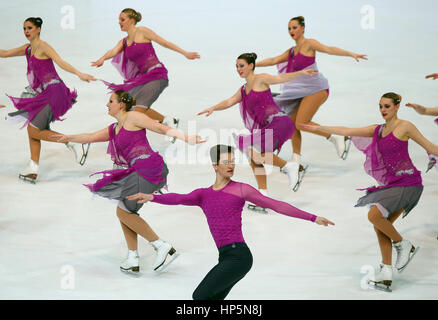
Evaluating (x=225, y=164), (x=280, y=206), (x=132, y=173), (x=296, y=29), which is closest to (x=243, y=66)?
(x=296, y=29)

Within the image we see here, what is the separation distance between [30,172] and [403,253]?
4094 millimetres

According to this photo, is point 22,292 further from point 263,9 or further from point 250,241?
point 263,9

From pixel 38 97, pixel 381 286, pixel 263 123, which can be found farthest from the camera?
pixel 38 97

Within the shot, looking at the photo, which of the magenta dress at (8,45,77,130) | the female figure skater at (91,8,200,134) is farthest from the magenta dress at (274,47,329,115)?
the magenta dress at (8,45,77,130)

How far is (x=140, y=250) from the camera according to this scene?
881 centimetres

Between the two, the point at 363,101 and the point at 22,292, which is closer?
the point at 22,292

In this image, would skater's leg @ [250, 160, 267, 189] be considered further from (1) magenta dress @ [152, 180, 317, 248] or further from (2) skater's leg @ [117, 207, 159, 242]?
(1) magenta dress @ [152, 180, 317, 248]

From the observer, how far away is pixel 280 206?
6.98 meters

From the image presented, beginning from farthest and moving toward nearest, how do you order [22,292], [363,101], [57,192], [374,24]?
[374,24] → [363,101] → [57,192] → [22,292]

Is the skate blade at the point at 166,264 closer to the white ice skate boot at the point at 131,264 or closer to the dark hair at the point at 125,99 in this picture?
the white ice skate boot at the point at 131,264

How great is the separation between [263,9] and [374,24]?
1.98 m

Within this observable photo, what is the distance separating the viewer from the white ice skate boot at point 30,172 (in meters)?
10.3

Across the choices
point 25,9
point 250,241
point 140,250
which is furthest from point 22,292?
point 25,9

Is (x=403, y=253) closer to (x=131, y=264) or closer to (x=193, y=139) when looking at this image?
(x=193, y=139)
